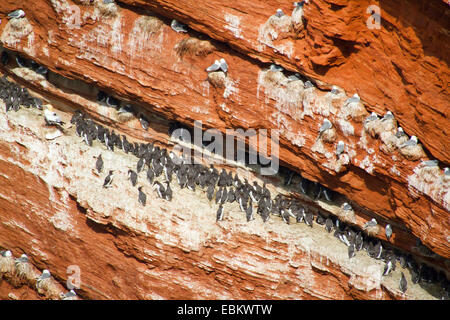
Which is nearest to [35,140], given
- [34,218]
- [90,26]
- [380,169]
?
[34,218]

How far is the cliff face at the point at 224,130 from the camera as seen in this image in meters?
14.6

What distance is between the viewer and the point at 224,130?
59.6 ft

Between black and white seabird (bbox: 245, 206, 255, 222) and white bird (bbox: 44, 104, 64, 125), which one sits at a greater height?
black and white seabird (bbox: 245, 206, 255, 222)

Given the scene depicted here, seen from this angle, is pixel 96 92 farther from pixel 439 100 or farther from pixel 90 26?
pixel 439 100

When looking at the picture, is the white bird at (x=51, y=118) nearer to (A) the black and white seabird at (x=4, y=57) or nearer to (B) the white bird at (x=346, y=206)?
(A) the black and white seabird at (x=4, y=57)

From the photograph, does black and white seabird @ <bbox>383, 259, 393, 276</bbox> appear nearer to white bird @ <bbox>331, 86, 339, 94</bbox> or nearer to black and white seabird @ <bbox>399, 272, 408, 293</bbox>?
black and white seabird @ <bbox>399, 272, 408, 293</bbox>

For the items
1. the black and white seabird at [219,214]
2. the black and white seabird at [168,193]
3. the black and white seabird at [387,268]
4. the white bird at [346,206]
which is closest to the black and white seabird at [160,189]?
the black and white seabird at [168,193]

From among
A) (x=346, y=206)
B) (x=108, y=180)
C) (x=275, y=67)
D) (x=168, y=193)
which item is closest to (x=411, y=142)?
(x=346, y=206)

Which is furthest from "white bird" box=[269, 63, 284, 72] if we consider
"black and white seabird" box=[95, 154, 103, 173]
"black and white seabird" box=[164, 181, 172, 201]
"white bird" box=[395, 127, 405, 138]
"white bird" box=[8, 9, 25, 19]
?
"white bird" box=[8, 9, 25, 19]

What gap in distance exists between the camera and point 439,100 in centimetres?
1365

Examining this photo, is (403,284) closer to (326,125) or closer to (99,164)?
(326,125)

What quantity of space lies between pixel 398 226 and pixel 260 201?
436cm

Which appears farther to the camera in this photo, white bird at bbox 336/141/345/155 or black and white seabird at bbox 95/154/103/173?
black and white seabird at bbox 95/154/103/173

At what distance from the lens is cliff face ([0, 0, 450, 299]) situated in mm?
14586
